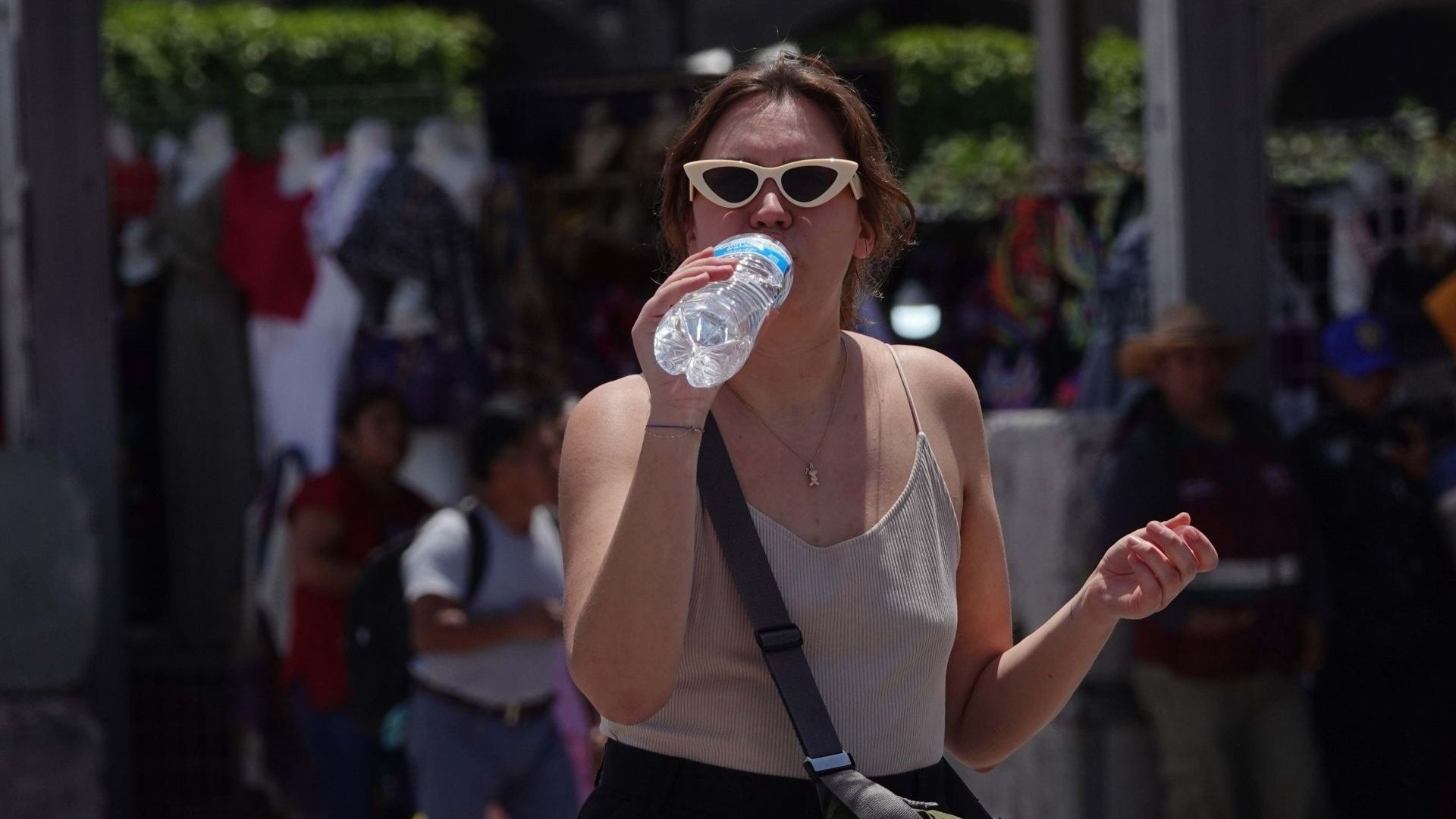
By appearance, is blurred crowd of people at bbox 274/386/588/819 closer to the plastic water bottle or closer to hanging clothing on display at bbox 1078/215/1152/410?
hanging clothing on display at bbox 1078/215/1152/410

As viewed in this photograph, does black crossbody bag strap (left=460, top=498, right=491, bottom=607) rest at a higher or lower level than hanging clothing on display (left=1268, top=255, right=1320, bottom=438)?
lower

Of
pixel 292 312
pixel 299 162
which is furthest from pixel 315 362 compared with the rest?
pixel 299 162

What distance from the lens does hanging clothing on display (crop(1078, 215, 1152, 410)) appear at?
22.5 ft

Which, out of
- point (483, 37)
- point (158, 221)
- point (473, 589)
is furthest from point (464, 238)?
point (483, 37)

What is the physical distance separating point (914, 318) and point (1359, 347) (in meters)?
1.81

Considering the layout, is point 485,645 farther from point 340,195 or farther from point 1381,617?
point 1381,617

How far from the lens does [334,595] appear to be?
6.67 meters

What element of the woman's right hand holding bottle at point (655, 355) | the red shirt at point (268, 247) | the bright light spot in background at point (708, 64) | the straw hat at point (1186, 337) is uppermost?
the bright light spot in background at point (708, 64)

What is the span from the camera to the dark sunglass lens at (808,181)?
2189mm

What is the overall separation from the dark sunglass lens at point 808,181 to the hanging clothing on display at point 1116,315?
4660 millimetres

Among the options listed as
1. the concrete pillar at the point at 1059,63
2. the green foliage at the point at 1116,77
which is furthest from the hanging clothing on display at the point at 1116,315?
the green foliage at the point at 1116,77

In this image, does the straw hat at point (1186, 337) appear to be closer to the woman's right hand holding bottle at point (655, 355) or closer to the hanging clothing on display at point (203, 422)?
the hanging clothing on display at point (203, 422)

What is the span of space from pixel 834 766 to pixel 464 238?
5368mm

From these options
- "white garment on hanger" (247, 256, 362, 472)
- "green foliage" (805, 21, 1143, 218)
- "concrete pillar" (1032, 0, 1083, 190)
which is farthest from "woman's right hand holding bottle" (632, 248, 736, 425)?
"green foliage" (805, 21, 1143, 218)
